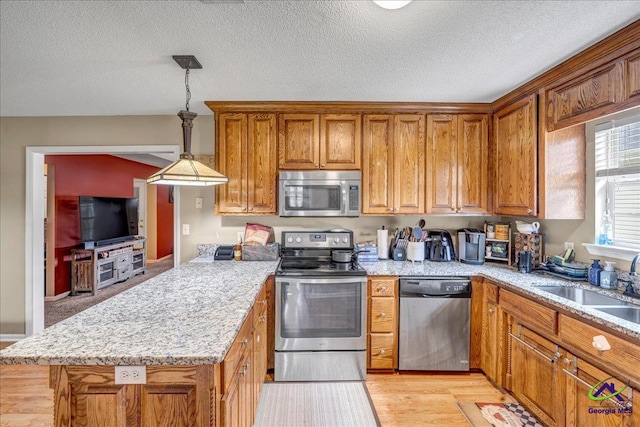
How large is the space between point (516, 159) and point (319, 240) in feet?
5.97

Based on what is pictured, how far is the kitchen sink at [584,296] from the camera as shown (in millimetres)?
1893

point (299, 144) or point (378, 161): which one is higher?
point (299, 144)

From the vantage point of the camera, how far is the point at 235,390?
4.50 feet

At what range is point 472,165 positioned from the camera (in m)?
2.94

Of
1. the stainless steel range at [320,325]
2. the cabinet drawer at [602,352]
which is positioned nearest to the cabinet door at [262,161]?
the stainless steel range at [320,325]

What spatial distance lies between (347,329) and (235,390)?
4.29 ft

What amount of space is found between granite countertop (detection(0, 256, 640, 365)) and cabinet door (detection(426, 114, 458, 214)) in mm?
916

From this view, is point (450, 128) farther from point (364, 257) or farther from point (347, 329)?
point (347, 329)

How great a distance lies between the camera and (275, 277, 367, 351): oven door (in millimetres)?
2480

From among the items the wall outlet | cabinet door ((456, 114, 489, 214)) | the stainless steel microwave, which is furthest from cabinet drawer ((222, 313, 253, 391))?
cabinet door ((456, 114, 489, 214))

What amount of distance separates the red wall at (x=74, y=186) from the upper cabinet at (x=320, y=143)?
13.4ft

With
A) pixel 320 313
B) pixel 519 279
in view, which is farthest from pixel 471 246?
pixel 320 313

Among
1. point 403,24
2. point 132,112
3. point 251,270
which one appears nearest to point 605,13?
point 403,24

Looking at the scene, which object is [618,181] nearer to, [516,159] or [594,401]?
[516,159]
